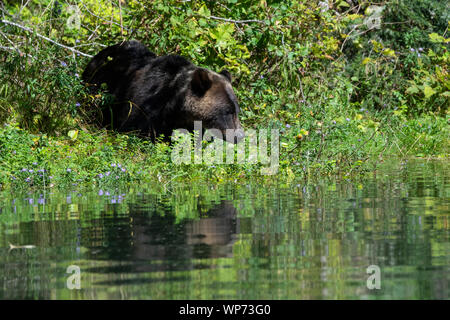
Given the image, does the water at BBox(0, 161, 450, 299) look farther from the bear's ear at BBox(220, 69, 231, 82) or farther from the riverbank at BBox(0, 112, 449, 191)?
the bear's ear at BBox(220, 69, 231, 82)

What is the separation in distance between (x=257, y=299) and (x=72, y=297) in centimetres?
83

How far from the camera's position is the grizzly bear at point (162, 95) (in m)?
11.2

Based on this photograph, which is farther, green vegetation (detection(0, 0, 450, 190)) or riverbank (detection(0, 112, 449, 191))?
green vegetation (detection(0, 0, 450, 190))

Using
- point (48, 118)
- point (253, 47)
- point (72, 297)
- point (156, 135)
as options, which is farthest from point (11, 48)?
point (72, 297)

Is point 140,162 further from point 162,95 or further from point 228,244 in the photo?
point 228,244

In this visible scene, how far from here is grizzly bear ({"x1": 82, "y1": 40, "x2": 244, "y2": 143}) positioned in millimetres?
11156

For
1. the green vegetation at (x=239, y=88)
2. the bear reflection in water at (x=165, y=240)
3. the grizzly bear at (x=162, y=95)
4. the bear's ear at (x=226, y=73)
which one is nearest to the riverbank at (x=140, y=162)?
the green vegetation at (x=239, y=88)

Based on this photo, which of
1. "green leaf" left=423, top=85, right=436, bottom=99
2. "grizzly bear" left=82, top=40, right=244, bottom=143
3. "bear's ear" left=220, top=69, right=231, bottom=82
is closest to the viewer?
"grizzly bear" left=82, top=40, right=244, bottom=143

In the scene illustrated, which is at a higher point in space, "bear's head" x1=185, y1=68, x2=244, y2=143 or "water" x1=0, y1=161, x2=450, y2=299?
"bear's head" x1=185, y1=68, x2=244, y2=143

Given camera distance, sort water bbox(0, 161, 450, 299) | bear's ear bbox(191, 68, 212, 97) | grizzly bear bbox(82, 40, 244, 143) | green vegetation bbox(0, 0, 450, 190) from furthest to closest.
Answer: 1. grizzly bear bbox(82, 40, 244, 143)
2. bear's ear bbox(191, 68, 212, 97)
3. green vegetation bbox(0, 0, 450, 190)
4. water bbox(0, 161, 450, 299)

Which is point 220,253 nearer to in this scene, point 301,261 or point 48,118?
point 301,261

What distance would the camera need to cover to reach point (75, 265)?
3932 millimetres

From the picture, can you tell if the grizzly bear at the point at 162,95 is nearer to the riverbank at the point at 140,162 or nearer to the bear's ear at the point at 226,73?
the bear's ear at the point at 226,73

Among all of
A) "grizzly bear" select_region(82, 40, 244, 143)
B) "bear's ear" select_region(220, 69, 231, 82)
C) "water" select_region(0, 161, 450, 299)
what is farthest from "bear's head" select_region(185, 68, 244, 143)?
"water" select_region(0, 161, 450, 299)
